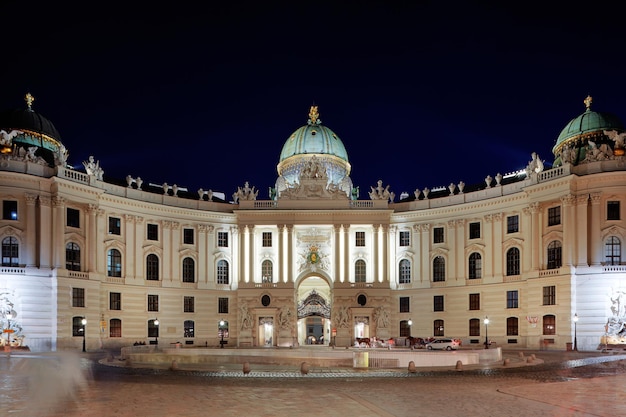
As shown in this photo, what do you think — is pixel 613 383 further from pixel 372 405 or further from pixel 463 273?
pixel 463 273

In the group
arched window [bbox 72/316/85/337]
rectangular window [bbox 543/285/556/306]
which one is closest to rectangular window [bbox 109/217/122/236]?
arched window [bbox 72/316/85/337]

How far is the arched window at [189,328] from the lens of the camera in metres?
76.4

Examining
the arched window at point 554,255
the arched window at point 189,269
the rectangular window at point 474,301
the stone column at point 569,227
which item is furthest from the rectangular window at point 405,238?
the arched window at point 189,269

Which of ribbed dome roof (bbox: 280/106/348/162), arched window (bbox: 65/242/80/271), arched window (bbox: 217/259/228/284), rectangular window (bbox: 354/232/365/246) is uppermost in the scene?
ribbed dome roof (bbox: 280/106/348/162)

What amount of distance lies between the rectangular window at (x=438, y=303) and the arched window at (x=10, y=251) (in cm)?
4625

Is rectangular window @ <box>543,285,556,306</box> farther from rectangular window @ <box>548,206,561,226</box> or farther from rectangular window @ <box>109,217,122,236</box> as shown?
rectangular window @ <box>109,217,122,236</box>

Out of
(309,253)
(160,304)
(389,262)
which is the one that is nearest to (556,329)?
(389,262)

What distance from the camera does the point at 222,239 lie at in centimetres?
8100

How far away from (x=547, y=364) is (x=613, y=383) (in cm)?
1401

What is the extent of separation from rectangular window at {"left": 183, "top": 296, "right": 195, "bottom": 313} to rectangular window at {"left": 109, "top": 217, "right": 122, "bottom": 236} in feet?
38.3

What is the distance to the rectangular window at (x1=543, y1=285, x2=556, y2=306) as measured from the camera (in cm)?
6421

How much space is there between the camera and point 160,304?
74.4 meters

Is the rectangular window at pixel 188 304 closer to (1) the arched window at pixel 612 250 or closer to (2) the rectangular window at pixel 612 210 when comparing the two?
(1) the arched window at pixel 612 250

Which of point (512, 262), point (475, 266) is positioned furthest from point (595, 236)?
point (475, 266)
